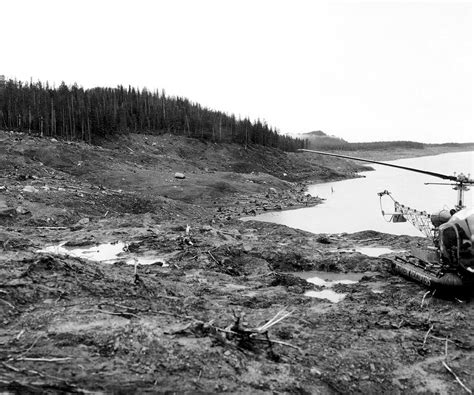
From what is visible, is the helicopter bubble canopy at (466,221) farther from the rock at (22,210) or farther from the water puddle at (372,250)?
the rock at (22,210)

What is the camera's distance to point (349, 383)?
6.53m

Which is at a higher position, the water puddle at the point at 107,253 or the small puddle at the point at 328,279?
the water puddle at the point at 107,253

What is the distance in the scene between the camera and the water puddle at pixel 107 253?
535 inches

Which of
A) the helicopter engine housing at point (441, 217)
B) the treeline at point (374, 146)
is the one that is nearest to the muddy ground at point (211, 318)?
the helicopter engine housing at point (441, 217)

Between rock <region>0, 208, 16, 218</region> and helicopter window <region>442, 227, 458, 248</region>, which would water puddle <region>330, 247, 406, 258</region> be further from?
rock <region>0, 208, 16, 218</region>

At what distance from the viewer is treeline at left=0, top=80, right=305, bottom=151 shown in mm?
50969

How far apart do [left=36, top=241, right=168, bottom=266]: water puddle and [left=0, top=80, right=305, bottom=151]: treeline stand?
123 ft

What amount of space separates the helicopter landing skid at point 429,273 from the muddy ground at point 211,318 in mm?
295

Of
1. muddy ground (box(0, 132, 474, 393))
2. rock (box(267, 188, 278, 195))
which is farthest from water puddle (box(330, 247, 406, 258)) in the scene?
rock (box(267, 188, 278, 195))

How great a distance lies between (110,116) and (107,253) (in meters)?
43.8

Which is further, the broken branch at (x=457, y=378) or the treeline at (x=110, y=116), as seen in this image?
the treeline at (x=110, y=116)

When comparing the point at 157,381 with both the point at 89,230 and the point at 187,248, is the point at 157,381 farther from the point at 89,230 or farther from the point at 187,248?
the point at 89,230

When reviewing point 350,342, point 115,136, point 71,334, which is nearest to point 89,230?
point 71,334

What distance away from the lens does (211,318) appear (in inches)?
323
